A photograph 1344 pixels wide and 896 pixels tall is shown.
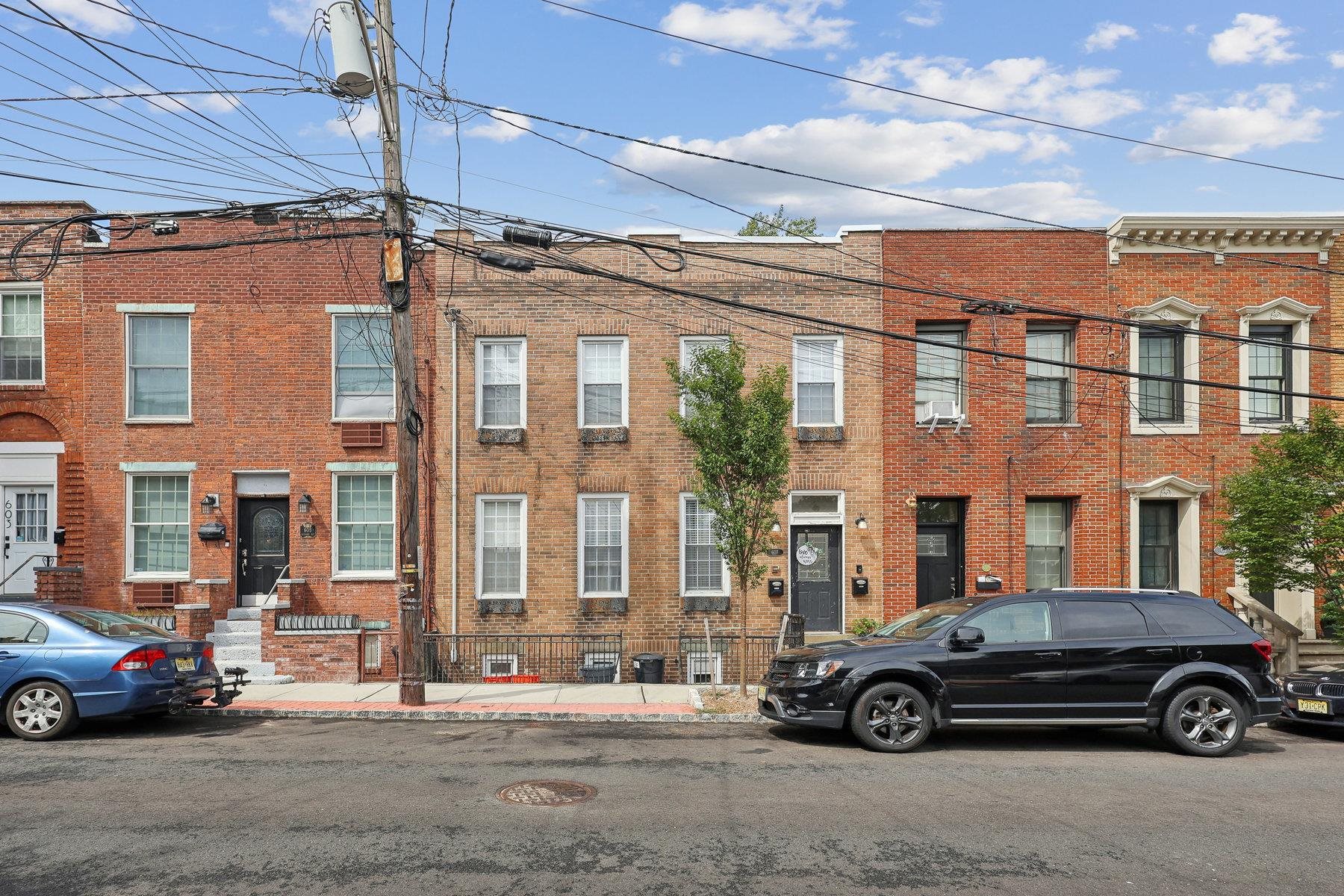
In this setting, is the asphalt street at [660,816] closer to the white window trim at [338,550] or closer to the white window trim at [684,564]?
the white window trim at [338,550]

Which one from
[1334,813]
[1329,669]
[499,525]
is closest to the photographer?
[1334,813]

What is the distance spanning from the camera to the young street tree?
42.7ft

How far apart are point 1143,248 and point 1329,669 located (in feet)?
27.5

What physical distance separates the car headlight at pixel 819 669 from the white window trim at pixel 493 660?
764cm

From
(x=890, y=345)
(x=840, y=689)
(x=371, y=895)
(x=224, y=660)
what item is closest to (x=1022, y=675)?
(x=840, y=689)

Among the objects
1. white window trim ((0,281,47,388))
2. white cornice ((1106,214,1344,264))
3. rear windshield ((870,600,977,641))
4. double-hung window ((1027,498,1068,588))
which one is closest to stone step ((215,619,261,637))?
white window trim ((0,281,47,388))

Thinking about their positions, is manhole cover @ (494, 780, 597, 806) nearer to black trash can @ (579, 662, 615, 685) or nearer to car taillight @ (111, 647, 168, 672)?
car taillight @ (111, 647, 168, 672)

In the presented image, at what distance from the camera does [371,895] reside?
5.71 m

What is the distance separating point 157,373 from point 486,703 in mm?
9249

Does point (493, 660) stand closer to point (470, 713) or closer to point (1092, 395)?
point (470, 713)

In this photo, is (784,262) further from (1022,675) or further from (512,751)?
(512,751)

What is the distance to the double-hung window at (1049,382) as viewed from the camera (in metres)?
17.6

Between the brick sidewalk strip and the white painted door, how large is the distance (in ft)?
24.0

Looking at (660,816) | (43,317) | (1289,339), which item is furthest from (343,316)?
(1289,339)
